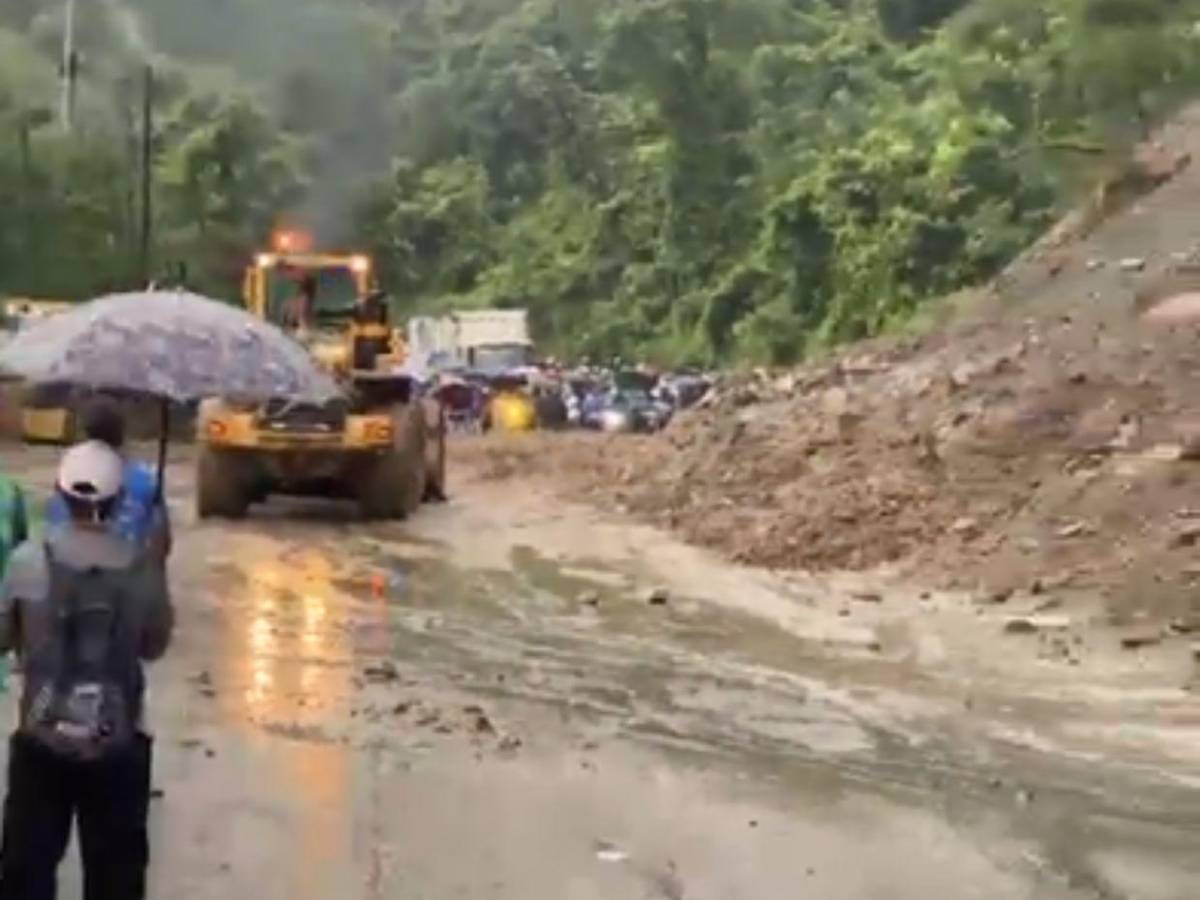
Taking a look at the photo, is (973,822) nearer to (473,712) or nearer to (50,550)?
(473,712)

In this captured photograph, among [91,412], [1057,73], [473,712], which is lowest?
[473,712]

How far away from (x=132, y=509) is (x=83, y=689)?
53 centimetres

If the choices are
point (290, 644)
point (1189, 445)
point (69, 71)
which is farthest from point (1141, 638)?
point (69, 71)

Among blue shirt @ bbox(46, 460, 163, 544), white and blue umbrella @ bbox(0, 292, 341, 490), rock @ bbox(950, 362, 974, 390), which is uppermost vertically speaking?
white and blue umbrella @ bbox(0, 292, 341, 490)

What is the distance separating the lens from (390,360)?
26641 mm

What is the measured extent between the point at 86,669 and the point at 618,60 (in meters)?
55.4

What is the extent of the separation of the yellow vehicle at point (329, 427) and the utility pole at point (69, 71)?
3033 cm

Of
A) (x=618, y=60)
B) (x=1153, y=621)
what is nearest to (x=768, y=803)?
(x=1153, y=621)

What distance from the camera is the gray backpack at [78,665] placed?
6844 mm

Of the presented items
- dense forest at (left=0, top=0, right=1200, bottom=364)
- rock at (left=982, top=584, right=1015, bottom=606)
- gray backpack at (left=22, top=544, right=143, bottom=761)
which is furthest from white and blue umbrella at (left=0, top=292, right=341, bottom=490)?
dense forest at (left=0, top=0, right=1200, bottom=364)

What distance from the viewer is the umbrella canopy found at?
10.3 meters

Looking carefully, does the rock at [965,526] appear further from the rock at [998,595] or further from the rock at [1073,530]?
the rock at [998,595]

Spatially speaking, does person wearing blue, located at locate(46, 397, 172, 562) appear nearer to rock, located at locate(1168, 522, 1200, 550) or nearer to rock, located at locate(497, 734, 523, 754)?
rock, located at locate(497, 734, 523, 754)

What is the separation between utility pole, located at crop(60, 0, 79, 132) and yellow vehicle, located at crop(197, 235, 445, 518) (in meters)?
30.3
